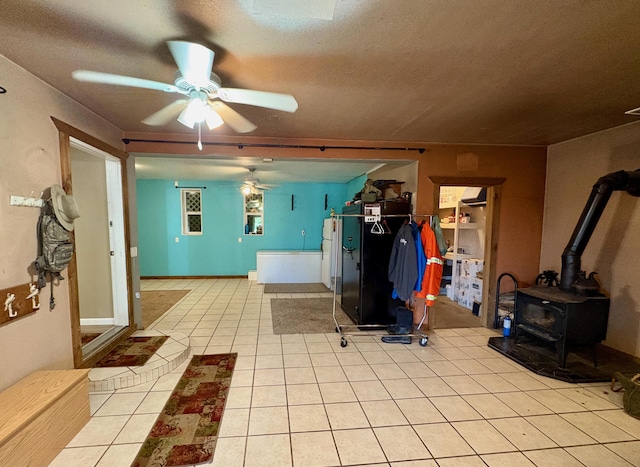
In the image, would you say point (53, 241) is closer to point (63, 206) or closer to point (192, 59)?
point (63, 206)

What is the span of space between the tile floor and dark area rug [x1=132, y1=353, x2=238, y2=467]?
68 mm

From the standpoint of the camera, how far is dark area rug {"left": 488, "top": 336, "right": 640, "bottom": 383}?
8.24 feet

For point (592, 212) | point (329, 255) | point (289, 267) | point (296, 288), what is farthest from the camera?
point (289, 267)

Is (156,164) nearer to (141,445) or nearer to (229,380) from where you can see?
(229,380)

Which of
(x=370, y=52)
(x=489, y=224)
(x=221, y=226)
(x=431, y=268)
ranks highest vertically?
(x=370, y=52)

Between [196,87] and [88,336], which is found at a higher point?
[196,87]

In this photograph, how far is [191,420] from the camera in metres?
1.93

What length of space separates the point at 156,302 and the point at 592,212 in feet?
20.5

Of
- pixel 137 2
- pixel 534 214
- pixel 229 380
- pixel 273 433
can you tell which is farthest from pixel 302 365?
pixel 534 214

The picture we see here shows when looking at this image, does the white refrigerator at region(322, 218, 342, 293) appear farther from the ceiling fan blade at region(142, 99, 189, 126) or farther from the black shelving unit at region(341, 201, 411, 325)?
the ceiling fan blade at region(142, 99, 189, 126)

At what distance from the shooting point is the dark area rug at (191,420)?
5.36 ft

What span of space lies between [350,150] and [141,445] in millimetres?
3374

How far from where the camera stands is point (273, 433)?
1.82 metres

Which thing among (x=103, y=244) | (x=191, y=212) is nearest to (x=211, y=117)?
(x=103, y=244)
